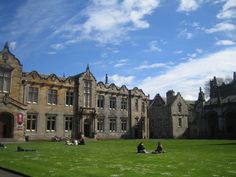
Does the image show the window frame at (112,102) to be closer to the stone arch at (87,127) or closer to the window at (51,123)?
the stone arch at (87,127)

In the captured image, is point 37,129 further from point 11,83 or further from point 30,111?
point 11,83

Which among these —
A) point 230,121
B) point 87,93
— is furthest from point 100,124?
point 230,121

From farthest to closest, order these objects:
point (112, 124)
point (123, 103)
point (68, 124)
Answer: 1. point (123, 103)
2. point (112, 124)
3. point (68, 124)

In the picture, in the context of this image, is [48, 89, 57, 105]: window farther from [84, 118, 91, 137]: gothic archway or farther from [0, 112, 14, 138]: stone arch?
[0, 112, 14, 138]: stone arch

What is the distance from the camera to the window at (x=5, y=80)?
48906 millimetres

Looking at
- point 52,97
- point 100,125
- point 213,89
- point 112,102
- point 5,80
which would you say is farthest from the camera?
point 213,89

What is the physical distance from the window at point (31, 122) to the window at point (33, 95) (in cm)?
253

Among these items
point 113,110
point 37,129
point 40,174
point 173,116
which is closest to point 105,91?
point 113,110

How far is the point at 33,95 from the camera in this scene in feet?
173

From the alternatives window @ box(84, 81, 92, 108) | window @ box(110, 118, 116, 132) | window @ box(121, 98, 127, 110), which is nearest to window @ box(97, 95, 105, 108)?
window @ box(84, 81, 92, 108)

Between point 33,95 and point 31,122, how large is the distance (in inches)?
182

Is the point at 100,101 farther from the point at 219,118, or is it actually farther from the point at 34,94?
the point at 219,118

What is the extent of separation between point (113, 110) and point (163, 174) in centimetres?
5154

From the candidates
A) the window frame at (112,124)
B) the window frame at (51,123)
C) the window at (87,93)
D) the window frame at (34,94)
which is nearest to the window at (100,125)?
the window frame at (112,124)
